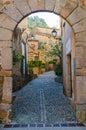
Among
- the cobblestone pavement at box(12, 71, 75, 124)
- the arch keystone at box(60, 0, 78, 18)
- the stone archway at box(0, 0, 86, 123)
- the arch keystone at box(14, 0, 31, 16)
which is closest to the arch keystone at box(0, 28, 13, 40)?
the stone archway at box(0, 0, 86, 123)

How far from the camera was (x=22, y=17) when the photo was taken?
5.75 meters

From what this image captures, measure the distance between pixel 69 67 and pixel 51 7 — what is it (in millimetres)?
2989

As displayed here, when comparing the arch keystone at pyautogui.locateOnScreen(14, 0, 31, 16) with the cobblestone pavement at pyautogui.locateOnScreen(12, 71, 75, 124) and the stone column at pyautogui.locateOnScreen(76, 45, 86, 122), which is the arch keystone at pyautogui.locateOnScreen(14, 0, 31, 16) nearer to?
the stone column at pyautogui.locateOnScreen(76, 45, 86, 122)

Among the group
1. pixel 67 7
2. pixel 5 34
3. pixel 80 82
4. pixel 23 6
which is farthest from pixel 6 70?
pixel 67 7

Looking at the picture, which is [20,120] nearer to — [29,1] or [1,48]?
[1,48]

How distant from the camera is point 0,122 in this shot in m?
5.52

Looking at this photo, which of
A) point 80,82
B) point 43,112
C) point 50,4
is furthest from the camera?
point 43,112

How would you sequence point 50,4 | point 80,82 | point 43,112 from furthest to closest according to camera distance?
point 43,112 → point 50,4 → point 80,82

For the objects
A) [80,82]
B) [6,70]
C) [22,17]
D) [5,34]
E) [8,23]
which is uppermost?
[22,17]

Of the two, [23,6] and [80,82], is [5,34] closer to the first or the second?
[23,6]

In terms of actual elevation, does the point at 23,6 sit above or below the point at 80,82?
above

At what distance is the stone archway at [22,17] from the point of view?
5684 millimetres

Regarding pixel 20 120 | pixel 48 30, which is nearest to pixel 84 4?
pixel 20 120

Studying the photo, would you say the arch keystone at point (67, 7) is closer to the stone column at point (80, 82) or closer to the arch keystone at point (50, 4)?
the arch keystone at point (50, 4)
